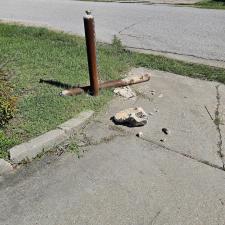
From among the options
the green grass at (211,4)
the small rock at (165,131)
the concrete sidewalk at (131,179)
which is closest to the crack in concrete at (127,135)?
the concrete sidewalk at (131,179)

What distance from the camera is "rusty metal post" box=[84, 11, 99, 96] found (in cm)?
508

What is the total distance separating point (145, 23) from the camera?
9703 millimetres

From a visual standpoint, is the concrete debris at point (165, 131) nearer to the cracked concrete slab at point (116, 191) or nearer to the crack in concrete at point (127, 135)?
the crack in concrete at point (127, 135)

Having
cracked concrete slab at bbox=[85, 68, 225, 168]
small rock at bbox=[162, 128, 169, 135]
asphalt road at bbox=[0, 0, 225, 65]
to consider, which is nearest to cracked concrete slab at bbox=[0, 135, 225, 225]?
cracked concrete slab at bbox=[85, 68, 225, 168]

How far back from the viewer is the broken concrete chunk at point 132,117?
4703 millimetres

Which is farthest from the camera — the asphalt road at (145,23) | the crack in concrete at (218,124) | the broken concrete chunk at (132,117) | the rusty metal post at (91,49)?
the asphalt road at (145,23)

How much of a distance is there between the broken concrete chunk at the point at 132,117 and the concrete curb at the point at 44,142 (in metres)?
0.42

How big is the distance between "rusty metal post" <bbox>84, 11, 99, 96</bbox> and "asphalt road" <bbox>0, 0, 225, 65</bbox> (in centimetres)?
237

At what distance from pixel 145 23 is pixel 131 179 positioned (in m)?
6.54

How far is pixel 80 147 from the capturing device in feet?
14.3

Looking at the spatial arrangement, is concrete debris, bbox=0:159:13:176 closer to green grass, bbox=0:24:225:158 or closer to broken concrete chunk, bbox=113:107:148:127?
green grass, bbox=0:24:225:158

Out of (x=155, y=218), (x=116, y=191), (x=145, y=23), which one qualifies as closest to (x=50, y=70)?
(x=116, y=191)

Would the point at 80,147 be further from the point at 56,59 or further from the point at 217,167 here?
the point at 56,59

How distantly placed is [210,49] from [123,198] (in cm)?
471
